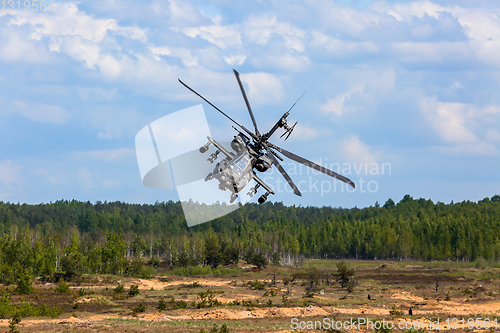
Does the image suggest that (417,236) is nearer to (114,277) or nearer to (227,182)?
(114,277)

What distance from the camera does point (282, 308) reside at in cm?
5519

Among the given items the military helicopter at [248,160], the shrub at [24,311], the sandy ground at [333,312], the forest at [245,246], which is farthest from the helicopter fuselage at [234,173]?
the forest at [245,246]

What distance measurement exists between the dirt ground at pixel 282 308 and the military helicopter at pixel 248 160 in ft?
81.9

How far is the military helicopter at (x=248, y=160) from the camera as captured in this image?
17.5 m

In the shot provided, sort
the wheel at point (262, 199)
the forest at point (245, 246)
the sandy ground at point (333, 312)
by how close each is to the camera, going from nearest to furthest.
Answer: the wheel at point (262, 199) → the sandy ground at point (333, 312) → the forest at point (245, 246)

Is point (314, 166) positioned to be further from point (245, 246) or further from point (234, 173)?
point (245, 246)

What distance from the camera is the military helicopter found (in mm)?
17516

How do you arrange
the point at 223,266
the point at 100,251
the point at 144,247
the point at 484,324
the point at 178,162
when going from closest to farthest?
the point at 178,162 < the point at 484,324 < the point at 100,251 < the point at 223,266 < the point at 144,247

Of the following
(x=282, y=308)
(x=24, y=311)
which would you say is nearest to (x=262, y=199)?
(x=282, y=308)

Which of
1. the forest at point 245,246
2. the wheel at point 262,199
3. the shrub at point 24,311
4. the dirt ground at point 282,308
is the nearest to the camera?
the wheel at point 262,199

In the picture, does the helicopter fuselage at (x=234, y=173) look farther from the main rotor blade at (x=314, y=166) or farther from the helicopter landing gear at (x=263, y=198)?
the main rotor blade at (x=314, y=166)

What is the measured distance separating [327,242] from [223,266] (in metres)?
53.5

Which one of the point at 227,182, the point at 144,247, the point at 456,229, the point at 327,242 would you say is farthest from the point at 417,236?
the point at 227,182

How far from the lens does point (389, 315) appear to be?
50.6 metres
